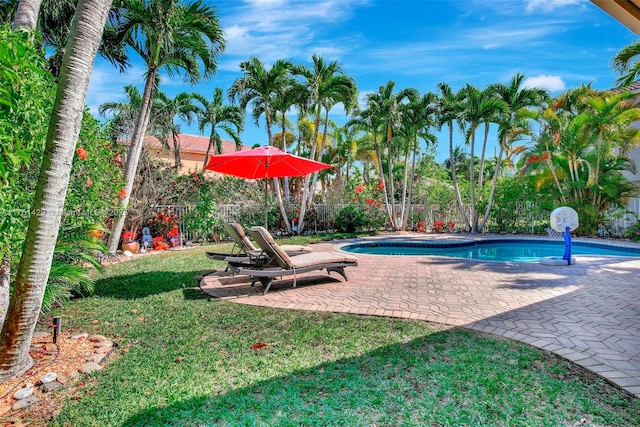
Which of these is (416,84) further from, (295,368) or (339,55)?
(295,368)

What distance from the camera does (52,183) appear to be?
299 centimetres

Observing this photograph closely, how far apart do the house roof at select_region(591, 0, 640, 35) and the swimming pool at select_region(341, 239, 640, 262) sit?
35.2 ft

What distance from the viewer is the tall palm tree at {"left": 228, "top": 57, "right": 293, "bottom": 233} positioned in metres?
15.4

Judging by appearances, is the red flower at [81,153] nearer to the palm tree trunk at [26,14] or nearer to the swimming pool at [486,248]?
the palm tree trunk at [26,14]

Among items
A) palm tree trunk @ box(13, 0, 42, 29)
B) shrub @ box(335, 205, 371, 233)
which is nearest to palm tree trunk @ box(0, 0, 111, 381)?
palm tree trunk @ box(13, 0, 42, 29)

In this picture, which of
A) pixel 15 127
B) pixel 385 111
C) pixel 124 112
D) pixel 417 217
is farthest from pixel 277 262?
pixel 417 217

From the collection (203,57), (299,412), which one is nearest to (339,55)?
(203,57)

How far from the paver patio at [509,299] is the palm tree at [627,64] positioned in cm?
602

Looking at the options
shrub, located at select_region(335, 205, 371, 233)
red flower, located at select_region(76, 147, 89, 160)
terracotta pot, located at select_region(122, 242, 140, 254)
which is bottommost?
terracotta pot, located at select_region(122, 242, 140, 254)

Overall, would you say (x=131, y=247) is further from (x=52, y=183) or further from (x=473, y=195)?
(x=473, y=195)

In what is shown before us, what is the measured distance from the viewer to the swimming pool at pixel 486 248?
12.9 m

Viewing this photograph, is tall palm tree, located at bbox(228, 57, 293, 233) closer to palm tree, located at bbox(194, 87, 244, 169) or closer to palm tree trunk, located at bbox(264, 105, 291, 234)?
palm tree trunk, located at bbox(264, 105, 291, 234)

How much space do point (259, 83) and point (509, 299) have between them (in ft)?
44.2

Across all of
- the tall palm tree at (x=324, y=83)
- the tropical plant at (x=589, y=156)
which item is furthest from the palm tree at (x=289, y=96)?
the tropical plant at (x=589, y=156)
